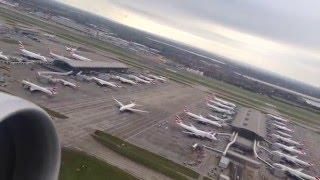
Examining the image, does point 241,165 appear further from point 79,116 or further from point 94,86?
point 94,86

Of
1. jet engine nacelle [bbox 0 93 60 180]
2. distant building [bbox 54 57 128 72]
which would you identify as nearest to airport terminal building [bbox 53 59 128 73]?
distant building [bbox 54 57 128 72]

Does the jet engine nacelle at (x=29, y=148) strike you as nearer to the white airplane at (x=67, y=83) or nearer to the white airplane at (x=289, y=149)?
the white airplane at (x=67, y=83)

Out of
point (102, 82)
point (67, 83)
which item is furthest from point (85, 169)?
point (102, 82)

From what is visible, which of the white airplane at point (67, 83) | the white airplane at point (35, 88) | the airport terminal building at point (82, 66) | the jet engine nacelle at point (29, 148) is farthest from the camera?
the airport terminal building at point (82, 66)

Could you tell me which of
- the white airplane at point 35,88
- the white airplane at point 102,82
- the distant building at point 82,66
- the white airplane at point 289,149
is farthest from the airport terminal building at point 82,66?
the white airplane at point 289,149

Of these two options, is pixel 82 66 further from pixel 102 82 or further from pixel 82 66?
pixel 102 82

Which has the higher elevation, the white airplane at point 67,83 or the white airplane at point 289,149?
the white airplane at point 289,149
